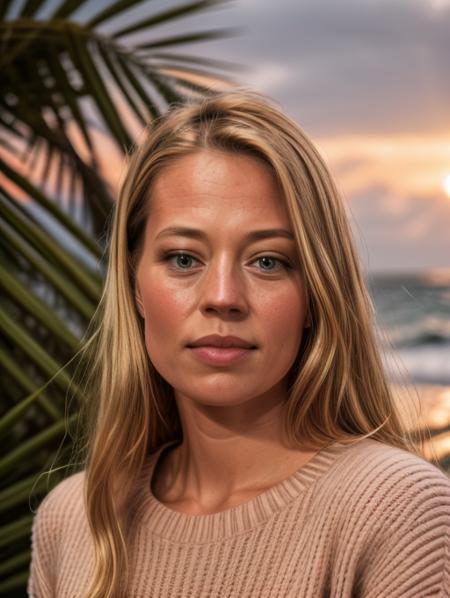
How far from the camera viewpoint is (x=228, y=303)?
1.29m

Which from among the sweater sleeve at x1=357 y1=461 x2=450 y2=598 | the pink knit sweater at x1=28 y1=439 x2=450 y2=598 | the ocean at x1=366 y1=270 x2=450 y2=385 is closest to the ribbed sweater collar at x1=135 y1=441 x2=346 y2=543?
the pink knit sweater at x1=28 y1=439 x2=450 y2=598

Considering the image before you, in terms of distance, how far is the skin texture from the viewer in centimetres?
133

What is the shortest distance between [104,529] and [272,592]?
0.29m

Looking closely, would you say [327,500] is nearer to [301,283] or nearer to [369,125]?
[301,283]

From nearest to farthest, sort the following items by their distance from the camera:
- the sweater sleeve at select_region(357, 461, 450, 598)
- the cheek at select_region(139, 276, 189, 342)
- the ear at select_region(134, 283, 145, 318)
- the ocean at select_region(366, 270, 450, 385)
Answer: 1. the sweater sleeve at select_region(357, 461, 450, 598)
2. the cheek at select_region(139, 276, 189, 342)
3. the ear at select_region(134, 283, 145, 318)
4. the ocean at select_region(366, 270, 450, 385)

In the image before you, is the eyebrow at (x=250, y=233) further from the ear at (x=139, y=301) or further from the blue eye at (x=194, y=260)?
the ear at (x=139, y=301)

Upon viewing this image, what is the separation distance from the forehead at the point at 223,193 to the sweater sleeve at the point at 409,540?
13.9 inches

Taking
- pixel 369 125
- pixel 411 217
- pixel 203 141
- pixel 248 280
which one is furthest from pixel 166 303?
pixel 369 125

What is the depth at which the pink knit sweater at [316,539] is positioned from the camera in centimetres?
126

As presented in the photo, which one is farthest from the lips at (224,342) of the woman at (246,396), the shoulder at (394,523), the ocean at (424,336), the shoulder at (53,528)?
the ocean at (424,336)

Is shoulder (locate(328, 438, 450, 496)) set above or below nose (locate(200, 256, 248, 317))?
below

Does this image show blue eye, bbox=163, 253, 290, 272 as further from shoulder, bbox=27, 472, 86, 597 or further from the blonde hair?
shoulder, bbox=27, 472, 86, 597

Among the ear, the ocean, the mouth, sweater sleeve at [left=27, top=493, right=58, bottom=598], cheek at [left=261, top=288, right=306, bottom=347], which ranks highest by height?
the ocean

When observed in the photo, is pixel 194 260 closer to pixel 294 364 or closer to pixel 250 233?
pixel 250 233
